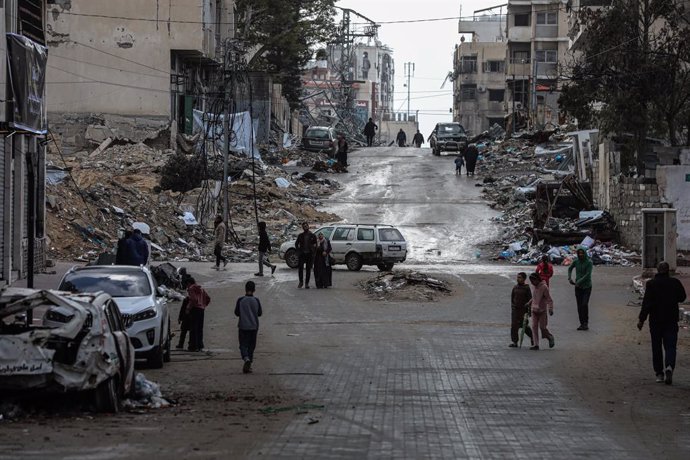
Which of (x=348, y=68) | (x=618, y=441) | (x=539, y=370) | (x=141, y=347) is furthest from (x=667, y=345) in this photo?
(x=348, y=68)

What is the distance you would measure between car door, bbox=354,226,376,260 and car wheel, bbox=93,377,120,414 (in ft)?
79.6

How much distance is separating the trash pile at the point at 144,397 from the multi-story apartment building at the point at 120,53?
51.5 metres

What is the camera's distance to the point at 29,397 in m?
12.4

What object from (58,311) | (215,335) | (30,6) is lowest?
(215,335)

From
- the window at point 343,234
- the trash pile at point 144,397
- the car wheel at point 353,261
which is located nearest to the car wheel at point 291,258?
the window at point 343,234

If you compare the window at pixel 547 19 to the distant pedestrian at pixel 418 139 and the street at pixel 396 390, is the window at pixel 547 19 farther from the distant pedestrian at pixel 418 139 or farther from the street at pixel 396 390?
the street at pixel 396 390

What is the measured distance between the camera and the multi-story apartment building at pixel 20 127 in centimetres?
2731

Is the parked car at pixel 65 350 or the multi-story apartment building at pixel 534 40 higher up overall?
the multi-story apartment building at pixel 534 40

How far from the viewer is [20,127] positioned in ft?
90.6

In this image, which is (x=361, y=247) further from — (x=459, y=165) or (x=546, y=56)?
(x=546, y=56)

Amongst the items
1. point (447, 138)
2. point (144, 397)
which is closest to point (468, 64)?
point (447, 138)

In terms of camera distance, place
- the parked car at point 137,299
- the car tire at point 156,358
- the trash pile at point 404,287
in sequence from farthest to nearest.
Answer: the trash pile at point 404,287
the car tire at point 156,358
the parked car at point 137,299

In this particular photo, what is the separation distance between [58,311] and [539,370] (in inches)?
313

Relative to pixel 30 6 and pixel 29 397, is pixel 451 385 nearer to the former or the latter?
pixel 29 397
